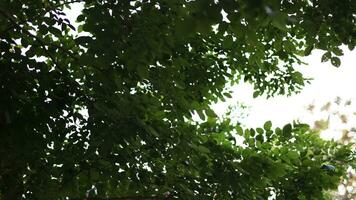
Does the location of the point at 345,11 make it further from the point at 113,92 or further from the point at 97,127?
the point at 97,127

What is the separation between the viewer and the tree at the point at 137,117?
265 cm

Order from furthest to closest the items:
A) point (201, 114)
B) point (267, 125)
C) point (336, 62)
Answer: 1. point (267, 125)
2. point (201, 114)
3. point (336, 62)

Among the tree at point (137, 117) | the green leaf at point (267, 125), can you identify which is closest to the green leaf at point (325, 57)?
the tree at point (137, 117)

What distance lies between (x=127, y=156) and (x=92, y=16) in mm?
1248

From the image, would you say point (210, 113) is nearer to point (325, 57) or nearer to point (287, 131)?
point (325, 57)

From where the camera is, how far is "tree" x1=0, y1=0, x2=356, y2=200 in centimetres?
265

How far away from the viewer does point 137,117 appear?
285cm

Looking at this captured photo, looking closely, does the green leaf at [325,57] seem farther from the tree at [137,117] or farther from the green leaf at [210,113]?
the green leaf at [210,113]

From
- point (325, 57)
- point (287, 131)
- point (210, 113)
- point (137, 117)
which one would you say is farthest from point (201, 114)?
point (287, 131)

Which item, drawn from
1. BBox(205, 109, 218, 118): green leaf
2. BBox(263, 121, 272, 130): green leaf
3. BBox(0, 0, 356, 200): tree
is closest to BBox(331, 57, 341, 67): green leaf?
BBox(0, 0, 356, 200): tree

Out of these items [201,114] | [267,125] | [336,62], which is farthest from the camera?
[267,125]

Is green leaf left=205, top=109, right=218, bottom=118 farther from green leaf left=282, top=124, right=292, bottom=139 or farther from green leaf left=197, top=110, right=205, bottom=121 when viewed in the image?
green leaf left=282, top=124, right=292, bottom=139

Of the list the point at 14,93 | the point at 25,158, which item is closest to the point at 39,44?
the point at 14,93

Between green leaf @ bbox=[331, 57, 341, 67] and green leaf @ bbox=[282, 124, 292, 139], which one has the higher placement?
green leaf @ bbox=[282, 124, 292, 139]
